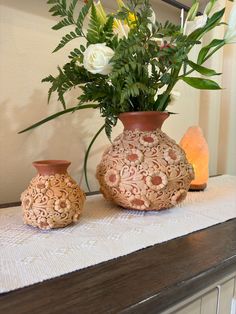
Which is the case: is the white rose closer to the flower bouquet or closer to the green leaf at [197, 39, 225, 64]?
the flower bouquet

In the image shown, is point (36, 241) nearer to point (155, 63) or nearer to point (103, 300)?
point (103, 300)

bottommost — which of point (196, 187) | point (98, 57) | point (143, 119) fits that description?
point (196, 187)

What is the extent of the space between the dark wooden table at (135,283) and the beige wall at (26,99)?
1.54 feet

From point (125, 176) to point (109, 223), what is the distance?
0.10 meters

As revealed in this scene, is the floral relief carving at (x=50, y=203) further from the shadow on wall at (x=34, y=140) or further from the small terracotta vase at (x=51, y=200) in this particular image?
the shadow on wall at (x=34, y=140)

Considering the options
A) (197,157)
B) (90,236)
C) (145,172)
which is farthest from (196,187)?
(90,236)

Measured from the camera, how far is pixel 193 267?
0.37m

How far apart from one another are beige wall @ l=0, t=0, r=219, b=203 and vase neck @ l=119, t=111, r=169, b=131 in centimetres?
27

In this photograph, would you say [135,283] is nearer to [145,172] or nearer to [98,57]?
[145,172]

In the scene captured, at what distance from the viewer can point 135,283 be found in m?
0.33

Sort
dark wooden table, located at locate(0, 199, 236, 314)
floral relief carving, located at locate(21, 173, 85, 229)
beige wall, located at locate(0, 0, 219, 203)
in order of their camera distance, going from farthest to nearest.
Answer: beige wall, located at locate(0, 0, 219, 203) < floral relief carving, located at locate(21, 173, 85, 229) < dark wooden table, located at locate(0, 199, 236, 314)

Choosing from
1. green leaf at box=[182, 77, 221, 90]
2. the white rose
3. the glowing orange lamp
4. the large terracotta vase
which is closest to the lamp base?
the glowing orange lamp

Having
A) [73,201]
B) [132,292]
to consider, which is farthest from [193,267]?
[73,201]

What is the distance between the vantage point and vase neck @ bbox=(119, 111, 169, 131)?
1.98 ft
